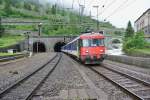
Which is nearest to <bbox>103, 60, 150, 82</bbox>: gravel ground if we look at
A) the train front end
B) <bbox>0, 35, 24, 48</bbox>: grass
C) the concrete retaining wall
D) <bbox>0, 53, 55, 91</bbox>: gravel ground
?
the concrete retaining wall

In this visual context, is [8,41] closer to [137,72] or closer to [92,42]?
[92,42]

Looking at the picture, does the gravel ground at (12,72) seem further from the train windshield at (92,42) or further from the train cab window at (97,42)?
the train cab window at (97,42)

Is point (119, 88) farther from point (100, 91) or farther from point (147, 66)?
point (147, 66)

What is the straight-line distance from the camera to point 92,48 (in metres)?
33.4

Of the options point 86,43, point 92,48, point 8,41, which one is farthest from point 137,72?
point 8,41

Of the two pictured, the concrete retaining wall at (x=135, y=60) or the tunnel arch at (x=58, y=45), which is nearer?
the concrete retaining wall at (x=135, y=60)

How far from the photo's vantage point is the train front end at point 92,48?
3303 centimetres

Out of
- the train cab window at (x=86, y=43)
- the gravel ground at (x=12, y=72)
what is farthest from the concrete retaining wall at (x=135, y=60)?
the gravel ground at (x=12, y=72)

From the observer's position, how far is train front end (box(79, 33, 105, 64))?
33.0 m

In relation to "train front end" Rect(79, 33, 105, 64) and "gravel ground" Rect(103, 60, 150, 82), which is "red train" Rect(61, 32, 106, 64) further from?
"gravel ground" Rect(103, 60, 150, 82)

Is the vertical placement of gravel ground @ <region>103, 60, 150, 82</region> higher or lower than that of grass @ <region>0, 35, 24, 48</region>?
lower

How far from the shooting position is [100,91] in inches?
588

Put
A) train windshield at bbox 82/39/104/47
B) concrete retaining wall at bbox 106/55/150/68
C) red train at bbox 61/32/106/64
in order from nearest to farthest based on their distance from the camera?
concrete retaining wall at bbox 106/55/150/68
red train at bbox 61/32/106/64
train windshield at bbox 82/39/104/47

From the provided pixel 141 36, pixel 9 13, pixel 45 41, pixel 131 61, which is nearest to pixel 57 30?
pixel 45 41
